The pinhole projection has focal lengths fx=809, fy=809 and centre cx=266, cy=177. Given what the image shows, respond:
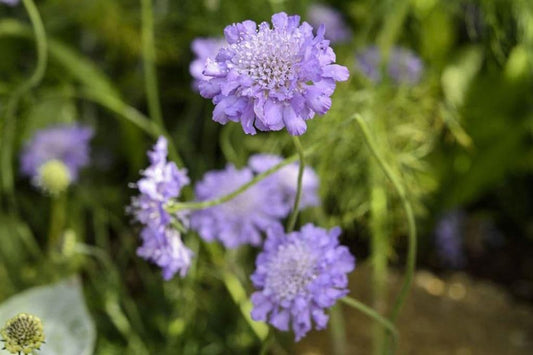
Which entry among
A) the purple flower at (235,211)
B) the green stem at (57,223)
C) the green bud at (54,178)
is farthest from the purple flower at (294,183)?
the green stem at (57,223)

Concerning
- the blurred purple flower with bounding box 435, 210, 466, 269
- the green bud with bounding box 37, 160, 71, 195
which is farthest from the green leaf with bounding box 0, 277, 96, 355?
the blurred purple flower with bounding box 435, 210, 466, 269

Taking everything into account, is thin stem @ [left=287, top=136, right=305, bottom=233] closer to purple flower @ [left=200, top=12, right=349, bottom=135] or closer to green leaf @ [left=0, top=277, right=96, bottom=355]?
purple flower @ [left=200, top=12, right=349, bottom=135]

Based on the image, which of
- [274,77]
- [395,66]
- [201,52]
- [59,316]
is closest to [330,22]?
[395,66]

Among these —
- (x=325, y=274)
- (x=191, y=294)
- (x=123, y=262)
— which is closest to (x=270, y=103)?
(x=325, y=274)

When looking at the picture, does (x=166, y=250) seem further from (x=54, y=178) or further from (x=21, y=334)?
(x=54, y=178)

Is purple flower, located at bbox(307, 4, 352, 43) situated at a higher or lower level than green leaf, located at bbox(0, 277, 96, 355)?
higher
